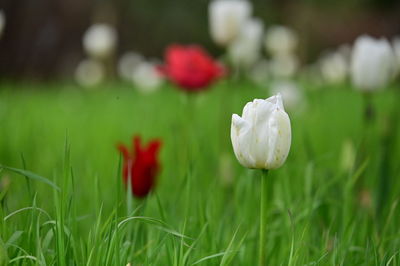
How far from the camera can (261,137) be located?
36.6 inches

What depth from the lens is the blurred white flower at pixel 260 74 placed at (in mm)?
5629

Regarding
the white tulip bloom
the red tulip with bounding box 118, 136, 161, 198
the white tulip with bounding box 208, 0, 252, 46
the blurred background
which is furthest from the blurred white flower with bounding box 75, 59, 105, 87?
the red tulip with bounding box 118, 136, 161, 198

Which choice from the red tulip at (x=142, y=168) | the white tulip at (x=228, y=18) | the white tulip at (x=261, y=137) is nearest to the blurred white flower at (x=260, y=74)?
the white tulip at (x=228, y=18)

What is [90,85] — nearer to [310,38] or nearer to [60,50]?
[60,50]

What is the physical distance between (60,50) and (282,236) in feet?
21.2

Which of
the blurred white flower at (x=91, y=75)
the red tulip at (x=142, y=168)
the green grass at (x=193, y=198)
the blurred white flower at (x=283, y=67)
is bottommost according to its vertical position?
the green grass at (x=193, y=198)

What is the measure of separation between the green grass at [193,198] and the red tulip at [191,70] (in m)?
0.10

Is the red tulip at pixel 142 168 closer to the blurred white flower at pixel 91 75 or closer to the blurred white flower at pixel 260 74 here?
the blurred white flower at pixel 91 75

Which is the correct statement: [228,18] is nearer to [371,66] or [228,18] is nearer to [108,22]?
[371,66]

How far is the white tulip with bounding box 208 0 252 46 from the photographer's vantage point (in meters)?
1.98

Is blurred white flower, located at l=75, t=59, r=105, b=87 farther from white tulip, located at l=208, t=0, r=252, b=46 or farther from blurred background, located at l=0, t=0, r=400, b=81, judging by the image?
white tulip, located at l=208, t=0, r=252, b=46

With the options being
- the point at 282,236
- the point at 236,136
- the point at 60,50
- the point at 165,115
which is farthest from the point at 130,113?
the point at 60,50

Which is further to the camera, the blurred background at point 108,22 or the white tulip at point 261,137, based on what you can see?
the blurred background at point 108,22

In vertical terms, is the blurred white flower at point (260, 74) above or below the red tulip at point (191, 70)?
below
